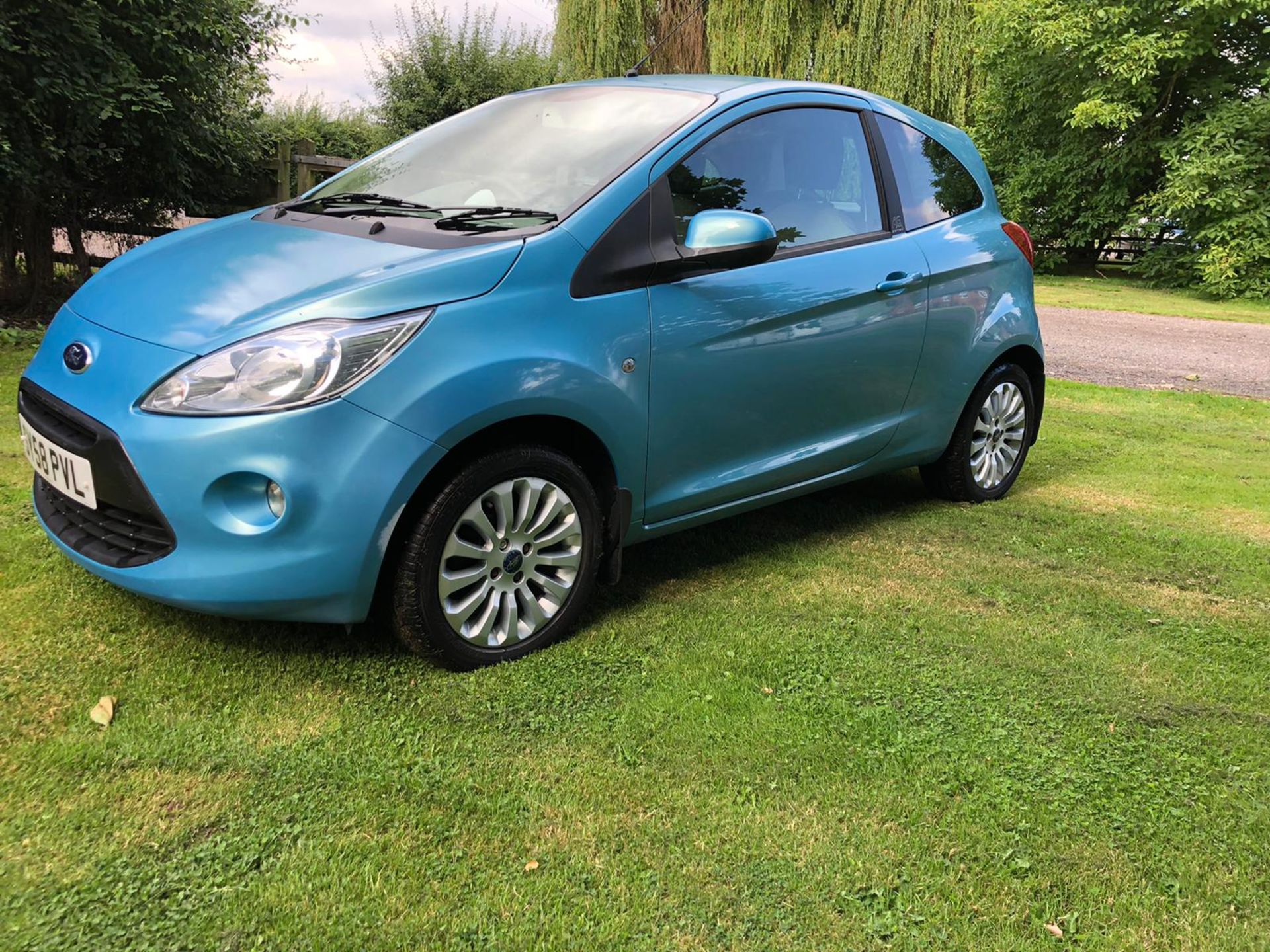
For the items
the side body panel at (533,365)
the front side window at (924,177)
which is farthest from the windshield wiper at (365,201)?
the front side window at (924,177)

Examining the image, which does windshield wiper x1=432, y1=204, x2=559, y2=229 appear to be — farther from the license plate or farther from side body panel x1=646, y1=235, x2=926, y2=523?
the license plate

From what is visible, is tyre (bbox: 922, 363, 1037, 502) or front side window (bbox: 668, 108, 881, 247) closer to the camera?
front side window (bbox: 668, 108, 881, 247)

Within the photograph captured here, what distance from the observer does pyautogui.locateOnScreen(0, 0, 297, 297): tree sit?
6969 millimetres

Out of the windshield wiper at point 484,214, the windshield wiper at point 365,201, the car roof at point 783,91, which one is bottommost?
the windshield wiper at point 484,214

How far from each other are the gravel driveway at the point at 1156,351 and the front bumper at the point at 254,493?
7.67m

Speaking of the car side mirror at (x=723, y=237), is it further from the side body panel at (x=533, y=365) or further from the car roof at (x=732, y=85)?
the car roof at (x=732, y=85)

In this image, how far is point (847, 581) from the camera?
365cm

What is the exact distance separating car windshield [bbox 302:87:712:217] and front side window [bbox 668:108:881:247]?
169 millimetres

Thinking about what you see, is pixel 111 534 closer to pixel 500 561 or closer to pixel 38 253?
pixel 500 561

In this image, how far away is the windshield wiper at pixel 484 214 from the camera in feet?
9.72

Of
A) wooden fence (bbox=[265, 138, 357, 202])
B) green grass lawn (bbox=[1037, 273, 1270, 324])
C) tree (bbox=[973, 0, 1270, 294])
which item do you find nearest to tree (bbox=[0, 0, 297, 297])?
wooden fence (bbox=[265, 138, 357, 202])

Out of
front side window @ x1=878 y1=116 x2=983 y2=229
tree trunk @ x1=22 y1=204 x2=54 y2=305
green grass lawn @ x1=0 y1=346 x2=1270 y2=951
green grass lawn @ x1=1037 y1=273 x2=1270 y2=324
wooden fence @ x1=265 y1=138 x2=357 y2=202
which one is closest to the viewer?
green grass lawn @ x1=0 y1=346 x2=1270 y2=951

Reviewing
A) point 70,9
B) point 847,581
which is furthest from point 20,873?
point 70,9

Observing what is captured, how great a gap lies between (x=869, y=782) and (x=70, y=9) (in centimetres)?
744
